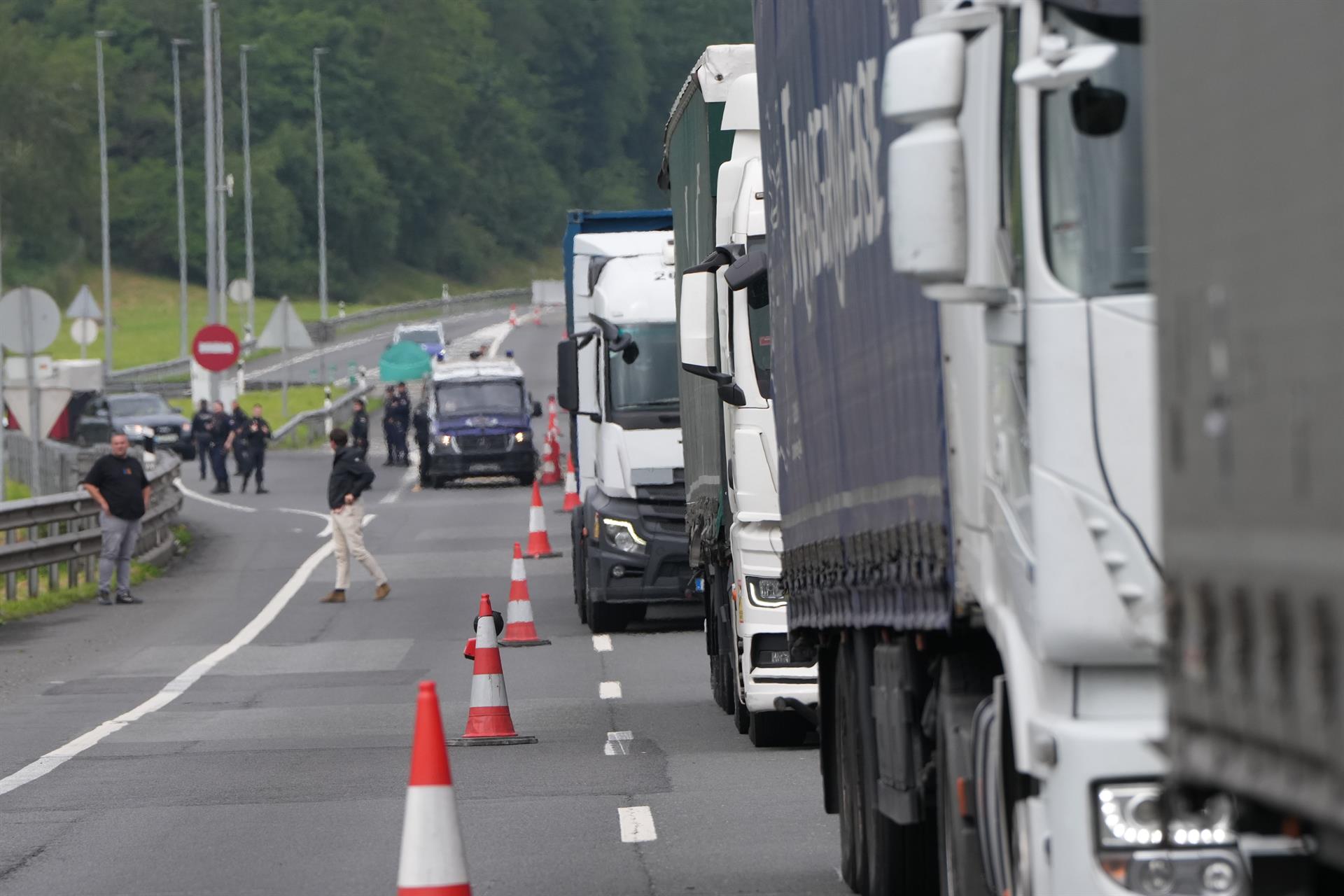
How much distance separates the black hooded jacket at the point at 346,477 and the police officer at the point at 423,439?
71.6 ft

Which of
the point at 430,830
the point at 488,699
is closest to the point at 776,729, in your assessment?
the point at 488,699

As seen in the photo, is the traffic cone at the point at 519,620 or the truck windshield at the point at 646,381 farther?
the truck windshield at the point at 646,381

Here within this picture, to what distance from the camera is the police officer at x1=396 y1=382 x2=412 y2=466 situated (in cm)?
5184

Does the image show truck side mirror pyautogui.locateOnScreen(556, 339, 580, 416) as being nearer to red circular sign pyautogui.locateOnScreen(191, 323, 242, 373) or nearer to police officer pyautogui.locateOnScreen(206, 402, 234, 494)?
red circular sign pyautogui.locateOnScreen(191, 323, 242, 373)

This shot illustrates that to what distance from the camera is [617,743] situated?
13.5 meters

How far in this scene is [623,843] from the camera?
9.91m

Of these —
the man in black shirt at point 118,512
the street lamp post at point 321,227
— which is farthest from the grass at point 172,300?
the man in black shirt at point 118,512

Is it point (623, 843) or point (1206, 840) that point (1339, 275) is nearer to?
point (1206, 840)

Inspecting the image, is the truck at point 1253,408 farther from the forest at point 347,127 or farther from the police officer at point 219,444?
the forest at point 347,127

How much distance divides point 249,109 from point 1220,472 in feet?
499

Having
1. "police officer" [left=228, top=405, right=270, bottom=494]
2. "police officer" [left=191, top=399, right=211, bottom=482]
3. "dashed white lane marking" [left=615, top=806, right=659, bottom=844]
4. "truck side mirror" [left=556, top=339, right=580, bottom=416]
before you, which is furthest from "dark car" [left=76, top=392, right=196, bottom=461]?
"dashed white lane marking" [left=615, top=806, right=659, bottom=844]

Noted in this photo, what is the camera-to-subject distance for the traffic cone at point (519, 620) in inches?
784

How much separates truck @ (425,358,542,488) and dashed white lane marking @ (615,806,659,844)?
33685 millimetres

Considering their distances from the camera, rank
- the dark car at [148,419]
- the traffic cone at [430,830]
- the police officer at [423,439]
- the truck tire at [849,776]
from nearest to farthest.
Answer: the traffic cone at [430,830]
the truck tire at [849,776]
the police officer at [423,439]
the dark car at [148,419]
